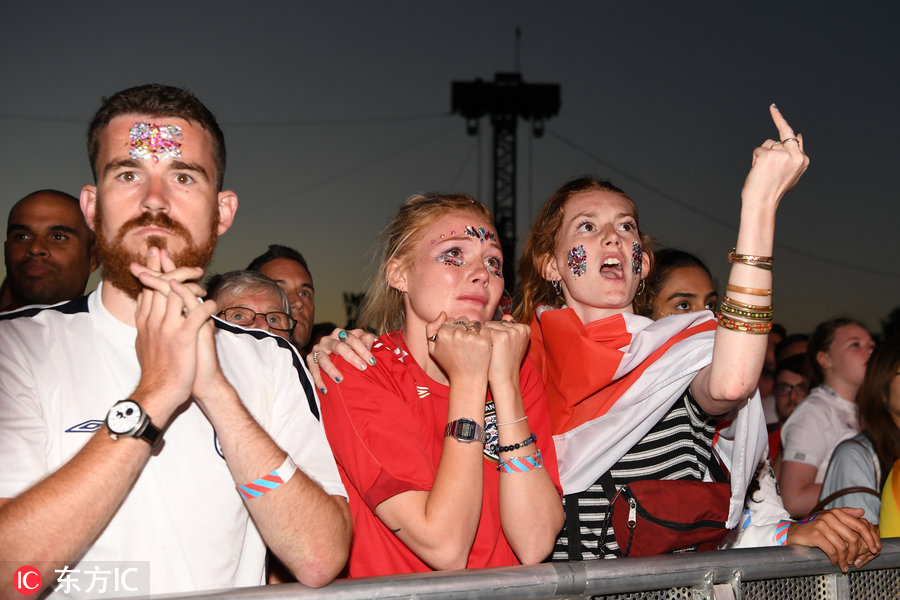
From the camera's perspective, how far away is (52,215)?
398 cm

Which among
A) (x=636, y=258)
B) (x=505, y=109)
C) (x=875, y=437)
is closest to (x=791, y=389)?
(x=875, y=437)

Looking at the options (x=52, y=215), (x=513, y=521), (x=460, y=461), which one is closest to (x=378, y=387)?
(x=460, y=461)

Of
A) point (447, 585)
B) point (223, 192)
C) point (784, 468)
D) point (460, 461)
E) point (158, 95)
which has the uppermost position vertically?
point (158, 95)

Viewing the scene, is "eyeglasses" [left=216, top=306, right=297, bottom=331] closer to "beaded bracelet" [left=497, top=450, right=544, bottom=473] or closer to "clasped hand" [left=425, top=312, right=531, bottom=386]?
"clasped hand" [left=425, top=312, right=531, bottom=386]

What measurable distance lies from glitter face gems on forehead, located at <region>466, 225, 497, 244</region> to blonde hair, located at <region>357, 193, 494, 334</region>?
89 mm

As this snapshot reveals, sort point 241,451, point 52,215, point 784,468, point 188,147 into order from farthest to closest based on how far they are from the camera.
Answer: point 784,468 < point 52,215 < point 188,147 < point 241,451

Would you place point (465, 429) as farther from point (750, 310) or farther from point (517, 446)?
point (750, 310)

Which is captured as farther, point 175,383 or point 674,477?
point 674,477

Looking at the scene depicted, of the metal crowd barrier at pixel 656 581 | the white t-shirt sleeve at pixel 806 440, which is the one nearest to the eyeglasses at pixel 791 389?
the white t-shirt sleeve at pixel 806 440

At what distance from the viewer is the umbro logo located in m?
1.80

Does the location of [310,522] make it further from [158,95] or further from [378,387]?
[158,95]

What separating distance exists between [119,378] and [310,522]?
61 centimetres

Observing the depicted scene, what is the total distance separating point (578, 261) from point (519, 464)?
3.20 ft

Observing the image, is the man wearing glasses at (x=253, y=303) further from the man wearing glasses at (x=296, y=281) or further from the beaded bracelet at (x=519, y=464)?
the beaded bracelet at (x=519, y=464)
